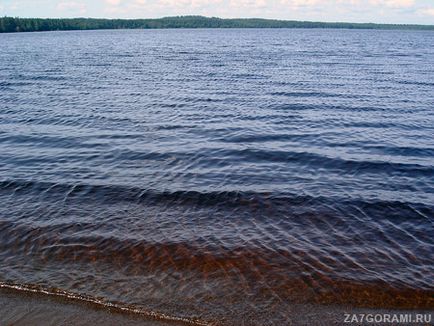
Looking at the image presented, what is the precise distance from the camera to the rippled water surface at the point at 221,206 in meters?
8.13

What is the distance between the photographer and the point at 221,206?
12.1 meters

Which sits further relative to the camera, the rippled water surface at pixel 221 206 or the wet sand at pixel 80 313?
the rippled water surface at pixel 221 206

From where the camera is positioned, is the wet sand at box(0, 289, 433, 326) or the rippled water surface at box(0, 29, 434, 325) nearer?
the wet sand at box(0, 289, 433, 326)

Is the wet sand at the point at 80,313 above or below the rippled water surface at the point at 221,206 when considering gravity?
above

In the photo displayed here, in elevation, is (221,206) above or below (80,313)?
below

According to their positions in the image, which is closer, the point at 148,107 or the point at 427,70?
the point at 148,107

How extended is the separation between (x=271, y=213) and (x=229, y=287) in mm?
3826

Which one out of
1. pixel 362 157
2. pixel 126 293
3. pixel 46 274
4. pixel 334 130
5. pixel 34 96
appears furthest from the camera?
pixel 34 96

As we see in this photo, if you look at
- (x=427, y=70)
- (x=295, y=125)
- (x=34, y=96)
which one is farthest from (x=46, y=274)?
(x=427, y=70)

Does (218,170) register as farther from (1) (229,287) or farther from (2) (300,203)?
(1) (229,287)

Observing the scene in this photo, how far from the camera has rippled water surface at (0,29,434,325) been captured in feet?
26.7

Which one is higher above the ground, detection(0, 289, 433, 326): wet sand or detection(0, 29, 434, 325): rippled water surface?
detection(0, 289, 433, 326): wet sand

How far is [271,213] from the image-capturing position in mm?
11633

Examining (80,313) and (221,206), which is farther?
(221,206)
